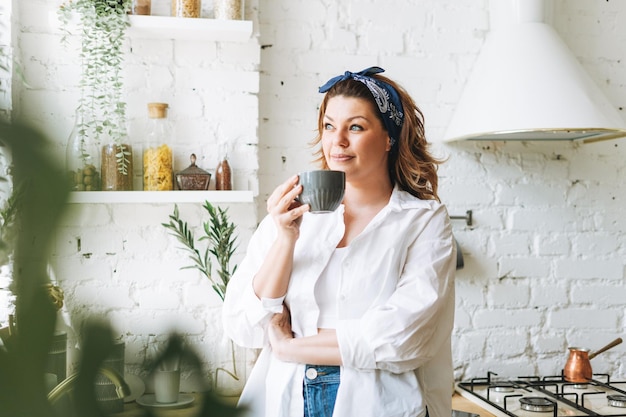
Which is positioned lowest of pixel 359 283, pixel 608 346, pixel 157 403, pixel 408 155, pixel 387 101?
pixel 608 346

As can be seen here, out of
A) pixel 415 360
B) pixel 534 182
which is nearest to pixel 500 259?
pixel 534 182

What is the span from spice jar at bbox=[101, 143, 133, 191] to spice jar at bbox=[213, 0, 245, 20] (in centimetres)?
48

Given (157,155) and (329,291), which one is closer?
(329,291)

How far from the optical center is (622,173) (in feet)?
8.60

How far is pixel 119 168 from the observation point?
201 centimetres

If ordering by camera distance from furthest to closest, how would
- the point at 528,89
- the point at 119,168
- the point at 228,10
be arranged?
the point at 528,89 < the point at 228,10 < the point at 119,168

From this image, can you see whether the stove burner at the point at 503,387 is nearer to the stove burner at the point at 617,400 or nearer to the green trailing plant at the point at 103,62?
the stove burner at the point at 617,400

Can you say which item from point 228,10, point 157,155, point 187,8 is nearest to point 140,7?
point 187,8

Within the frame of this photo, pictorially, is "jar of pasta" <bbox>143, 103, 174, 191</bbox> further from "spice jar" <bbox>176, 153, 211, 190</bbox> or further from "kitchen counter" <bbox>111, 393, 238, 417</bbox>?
"kitchen counter" <bbox>111, 393, 238, 417</bbox>

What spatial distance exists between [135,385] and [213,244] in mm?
1992

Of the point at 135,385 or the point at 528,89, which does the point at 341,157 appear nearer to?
the point at 528,89

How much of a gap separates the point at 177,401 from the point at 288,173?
213 centimetres

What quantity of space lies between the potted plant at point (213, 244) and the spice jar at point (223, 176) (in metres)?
0.07

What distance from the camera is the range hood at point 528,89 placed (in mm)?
2209
